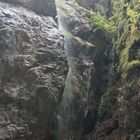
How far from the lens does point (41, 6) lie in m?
9.91

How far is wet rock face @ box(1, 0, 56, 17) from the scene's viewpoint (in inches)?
380

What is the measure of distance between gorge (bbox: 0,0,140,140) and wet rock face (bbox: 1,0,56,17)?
0.10 feet

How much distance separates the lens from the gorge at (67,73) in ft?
25.0

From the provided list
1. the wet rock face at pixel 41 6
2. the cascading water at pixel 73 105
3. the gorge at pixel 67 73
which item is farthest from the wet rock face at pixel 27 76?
the cascading water at pixel 73 105

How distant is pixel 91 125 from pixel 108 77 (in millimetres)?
1865

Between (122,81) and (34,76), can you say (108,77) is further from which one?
(34,76)

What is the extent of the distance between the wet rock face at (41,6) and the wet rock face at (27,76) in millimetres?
738

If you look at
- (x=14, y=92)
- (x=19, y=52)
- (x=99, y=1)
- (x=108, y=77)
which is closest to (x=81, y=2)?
(x=99, y=1)

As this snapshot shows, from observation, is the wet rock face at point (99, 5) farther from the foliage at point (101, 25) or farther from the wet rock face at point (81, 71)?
the foliage at point (101, 25)

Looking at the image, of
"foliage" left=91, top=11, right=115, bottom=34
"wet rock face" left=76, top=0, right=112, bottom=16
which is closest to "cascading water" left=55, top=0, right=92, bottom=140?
"foliage" left=91, top=11, right=115, bottom=34

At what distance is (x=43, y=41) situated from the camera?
8750 mm

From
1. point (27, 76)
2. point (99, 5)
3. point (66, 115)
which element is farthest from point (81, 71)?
point (99, 5)

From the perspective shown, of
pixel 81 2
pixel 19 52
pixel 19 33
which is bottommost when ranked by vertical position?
pixel 19 52

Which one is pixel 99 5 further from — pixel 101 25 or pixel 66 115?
pixel 66 115
